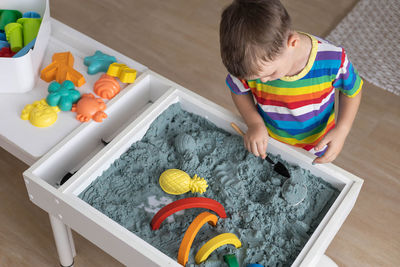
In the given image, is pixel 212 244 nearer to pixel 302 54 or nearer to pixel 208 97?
pixel 302 54

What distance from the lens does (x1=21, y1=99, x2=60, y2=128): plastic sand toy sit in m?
1.10

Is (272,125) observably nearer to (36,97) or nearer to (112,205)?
(112,205)

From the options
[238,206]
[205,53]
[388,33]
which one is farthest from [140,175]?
[388,33]

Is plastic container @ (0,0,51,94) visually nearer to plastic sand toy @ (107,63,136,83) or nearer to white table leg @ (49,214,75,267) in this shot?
plastic sand toy @ (107,63,136,83)

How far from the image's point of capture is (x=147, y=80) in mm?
1224

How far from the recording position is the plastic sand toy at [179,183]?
1009mm

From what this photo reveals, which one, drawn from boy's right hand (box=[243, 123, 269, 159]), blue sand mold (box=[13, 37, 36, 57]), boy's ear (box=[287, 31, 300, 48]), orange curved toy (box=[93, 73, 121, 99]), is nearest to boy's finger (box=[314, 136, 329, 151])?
boy's right hand (box=[243, 123, 269, 159])

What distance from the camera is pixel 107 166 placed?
105 cm

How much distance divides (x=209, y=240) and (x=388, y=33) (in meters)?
1.52

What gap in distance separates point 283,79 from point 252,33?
209 mm

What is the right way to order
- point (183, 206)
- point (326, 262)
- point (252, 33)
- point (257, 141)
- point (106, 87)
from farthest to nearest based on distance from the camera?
point (326, 262), point (106, 87), point (257, 141), point (183, 206), point (252, 33)

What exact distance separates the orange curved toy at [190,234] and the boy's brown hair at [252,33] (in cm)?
28

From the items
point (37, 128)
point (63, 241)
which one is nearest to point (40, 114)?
point (37, 128)

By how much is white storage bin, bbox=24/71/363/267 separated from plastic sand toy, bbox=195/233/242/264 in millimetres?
56
